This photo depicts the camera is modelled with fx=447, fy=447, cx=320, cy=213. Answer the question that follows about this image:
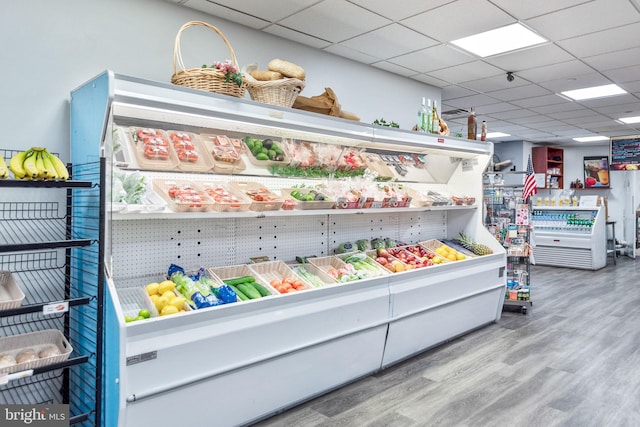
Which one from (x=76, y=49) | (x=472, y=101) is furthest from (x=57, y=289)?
(x=472, y=101)

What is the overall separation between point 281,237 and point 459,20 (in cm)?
253

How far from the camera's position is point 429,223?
5.42 meters

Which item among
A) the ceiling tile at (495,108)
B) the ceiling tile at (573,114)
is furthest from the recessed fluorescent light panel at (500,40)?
the ceiling tile at (573,114)

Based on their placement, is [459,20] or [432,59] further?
[432,59]

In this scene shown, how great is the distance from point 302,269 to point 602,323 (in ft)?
13.5

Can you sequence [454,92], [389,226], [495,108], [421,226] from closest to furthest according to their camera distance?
[389,226]
[421,226]
[454,92]
[495,108]

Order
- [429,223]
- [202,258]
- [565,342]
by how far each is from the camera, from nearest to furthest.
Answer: [202,258] < [565,342] < [429,223]

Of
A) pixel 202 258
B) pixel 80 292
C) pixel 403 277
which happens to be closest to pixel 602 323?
pixel 403 277

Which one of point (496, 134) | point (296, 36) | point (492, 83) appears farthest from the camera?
point (496, 134)

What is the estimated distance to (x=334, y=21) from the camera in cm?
404

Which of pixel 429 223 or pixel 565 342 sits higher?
pixel 429 223

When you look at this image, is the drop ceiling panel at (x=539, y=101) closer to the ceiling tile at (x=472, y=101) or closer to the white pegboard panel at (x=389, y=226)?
the ceiling tile at (x=472, y=101)

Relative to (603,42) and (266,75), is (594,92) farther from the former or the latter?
(266,75)

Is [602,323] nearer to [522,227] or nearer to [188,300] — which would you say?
[522,227]
